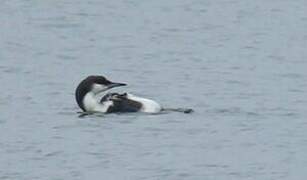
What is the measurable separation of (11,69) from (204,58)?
136 inches

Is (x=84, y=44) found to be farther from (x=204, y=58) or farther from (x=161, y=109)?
(x=161, y=109)

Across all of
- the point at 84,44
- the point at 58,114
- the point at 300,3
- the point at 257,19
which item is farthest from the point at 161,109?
the point at 300,3

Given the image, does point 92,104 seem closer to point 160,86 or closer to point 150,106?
point 150,106

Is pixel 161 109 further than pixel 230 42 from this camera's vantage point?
No

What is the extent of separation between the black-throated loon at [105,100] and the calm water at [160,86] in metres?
0.17

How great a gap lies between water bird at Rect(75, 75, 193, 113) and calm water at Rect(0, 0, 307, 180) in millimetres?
167

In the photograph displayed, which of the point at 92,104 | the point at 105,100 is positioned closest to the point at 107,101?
the point at 105,100

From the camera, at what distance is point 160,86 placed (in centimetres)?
3017

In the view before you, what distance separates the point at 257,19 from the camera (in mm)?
38906

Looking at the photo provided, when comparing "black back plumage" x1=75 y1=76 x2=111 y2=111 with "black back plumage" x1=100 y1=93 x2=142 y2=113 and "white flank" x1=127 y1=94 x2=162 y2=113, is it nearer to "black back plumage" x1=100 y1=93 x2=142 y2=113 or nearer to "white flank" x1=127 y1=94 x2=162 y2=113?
"black back plumage" x1=100 y1=93 x2=142 y2=113

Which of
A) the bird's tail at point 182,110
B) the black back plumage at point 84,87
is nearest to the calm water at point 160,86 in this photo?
the bird's tail at point 182,110

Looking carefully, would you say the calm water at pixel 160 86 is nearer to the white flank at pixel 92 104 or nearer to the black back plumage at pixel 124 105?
the black back plumage at pixel 124 105

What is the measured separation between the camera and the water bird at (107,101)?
27703 mm

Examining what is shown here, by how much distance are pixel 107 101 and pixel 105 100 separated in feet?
0.19
